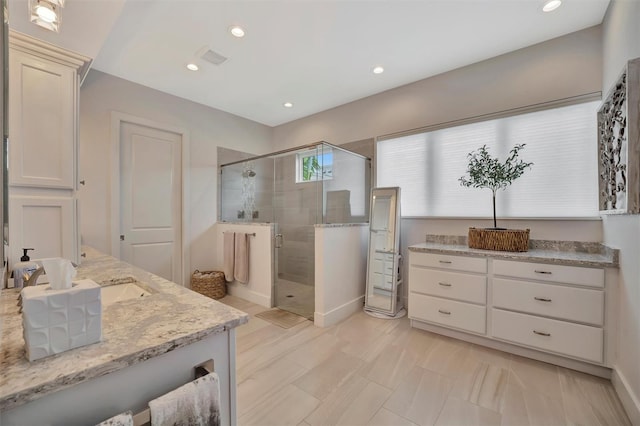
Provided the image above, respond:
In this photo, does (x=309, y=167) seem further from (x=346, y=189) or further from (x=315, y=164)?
(x=346, y=189)

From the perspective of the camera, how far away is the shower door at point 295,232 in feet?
9.76

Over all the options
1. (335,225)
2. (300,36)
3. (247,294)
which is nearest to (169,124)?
(300,36)

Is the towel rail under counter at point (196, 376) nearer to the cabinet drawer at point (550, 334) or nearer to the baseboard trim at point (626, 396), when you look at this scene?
the baseboard trim at point (626, 396)

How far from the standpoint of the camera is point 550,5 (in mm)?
1895

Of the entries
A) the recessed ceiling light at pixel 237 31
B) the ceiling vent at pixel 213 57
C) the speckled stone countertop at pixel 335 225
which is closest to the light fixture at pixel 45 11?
the recessed ceiling light at pixel 237 31

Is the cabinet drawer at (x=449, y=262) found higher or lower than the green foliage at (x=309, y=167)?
lower

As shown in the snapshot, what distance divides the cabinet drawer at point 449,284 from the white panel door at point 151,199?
2926mm

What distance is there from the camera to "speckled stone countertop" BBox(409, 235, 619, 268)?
1.79 meters

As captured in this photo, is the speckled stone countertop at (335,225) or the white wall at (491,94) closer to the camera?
the white wall at (491,94)

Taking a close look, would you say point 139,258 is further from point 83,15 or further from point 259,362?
point 83,15

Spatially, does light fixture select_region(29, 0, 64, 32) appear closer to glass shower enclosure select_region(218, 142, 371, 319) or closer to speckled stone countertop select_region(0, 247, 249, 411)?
speckled stone countertop select_region(0, 247, 249, 411)

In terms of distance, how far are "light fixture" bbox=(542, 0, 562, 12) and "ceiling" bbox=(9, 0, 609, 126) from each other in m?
0.05

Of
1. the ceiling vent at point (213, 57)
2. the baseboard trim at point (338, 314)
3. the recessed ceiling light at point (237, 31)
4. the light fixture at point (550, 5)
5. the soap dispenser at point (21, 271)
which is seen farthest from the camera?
the baseboard trim at point (338, 314)

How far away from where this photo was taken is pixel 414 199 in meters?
3.04
